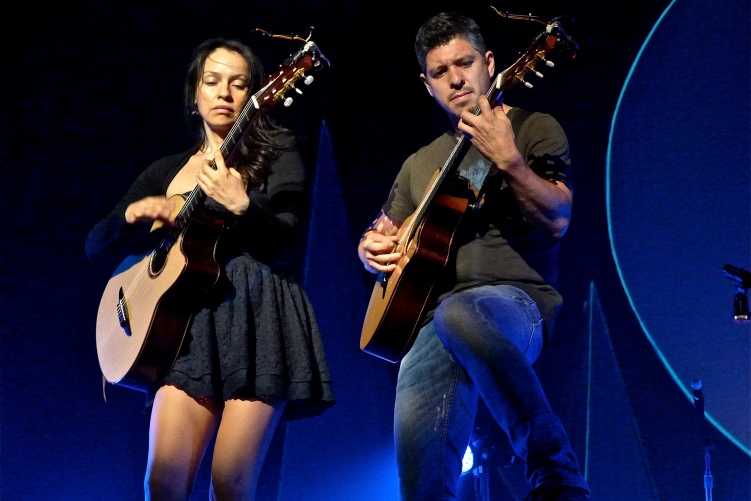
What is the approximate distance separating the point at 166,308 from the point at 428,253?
0.85 metres

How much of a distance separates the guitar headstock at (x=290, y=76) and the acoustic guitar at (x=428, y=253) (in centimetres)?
56

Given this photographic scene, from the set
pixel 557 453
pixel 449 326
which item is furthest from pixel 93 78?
pixel 557 453

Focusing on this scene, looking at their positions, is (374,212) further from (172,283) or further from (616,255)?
(172,283)

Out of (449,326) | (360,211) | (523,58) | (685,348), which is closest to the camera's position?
(449,326)

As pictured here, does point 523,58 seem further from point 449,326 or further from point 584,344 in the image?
point 584,344

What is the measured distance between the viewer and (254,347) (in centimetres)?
267

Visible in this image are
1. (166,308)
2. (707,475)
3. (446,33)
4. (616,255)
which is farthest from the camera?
(616,255)

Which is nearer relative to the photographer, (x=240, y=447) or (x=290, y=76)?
(x=240, y=447)

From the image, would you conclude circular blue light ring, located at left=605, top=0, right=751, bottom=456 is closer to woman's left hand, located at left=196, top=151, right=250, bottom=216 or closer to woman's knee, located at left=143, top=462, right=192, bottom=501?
woman's left hand, located at left=196, top=151, right=250, bottom=216

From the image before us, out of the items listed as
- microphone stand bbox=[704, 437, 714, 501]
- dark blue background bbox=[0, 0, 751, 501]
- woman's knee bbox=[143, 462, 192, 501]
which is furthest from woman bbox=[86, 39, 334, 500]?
microphone stand bbox=[704, 437, 714, 501]

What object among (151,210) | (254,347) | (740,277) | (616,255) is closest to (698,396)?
(616,255)

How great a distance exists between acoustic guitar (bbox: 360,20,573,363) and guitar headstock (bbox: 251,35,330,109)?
0.56 m

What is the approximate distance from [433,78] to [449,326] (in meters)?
1.09

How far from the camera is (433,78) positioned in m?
3.03
